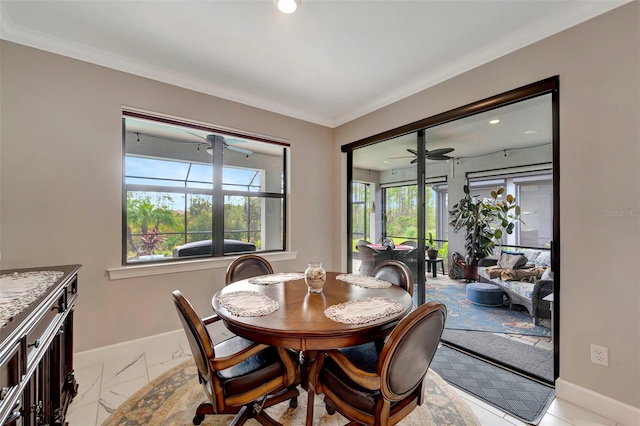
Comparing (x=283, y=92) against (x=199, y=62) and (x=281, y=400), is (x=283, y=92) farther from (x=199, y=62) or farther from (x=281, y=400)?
(x=281, y=400)

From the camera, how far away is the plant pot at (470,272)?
286 centimetres

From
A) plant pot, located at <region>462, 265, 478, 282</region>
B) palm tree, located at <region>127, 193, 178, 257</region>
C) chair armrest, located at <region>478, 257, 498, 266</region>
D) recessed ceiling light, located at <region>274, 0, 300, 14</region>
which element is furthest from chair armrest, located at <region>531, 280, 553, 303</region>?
palm tree, located at <region>127, 193, 178, 257</region>

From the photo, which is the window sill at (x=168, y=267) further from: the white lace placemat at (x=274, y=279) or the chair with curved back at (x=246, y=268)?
the white lace placemat at (x=274, y=279)

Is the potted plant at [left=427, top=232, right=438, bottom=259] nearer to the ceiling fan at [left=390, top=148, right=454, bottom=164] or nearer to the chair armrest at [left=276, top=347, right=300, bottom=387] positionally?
the ceiling fan at [left=390, top=148, right=454, bottom=164]

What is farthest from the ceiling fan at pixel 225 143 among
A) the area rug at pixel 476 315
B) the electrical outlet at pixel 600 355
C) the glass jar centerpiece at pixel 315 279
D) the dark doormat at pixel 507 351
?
the electrical outlet at pixel 600 355

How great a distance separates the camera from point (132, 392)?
6.54ft

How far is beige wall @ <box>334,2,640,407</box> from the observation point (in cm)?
168

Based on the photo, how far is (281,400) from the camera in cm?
176

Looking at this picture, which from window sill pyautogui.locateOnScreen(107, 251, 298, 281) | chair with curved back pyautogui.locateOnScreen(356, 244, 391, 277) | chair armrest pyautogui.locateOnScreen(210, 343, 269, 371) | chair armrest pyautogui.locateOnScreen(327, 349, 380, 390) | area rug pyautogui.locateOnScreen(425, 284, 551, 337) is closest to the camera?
chair armrest pyautogui.locateOnScreen(327, 349, 380, 390)

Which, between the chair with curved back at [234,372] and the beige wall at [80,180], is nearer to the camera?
the chair with curved back at [234,372]

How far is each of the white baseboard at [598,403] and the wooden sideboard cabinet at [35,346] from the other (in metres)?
2.94

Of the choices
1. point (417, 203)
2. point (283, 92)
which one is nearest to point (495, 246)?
point (417, 203)

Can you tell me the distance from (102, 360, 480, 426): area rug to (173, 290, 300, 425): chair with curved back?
0.19 metres

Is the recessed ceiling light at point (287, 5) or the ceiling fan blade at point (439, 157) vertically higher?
the recessed ceiling light at point (287, 5)
